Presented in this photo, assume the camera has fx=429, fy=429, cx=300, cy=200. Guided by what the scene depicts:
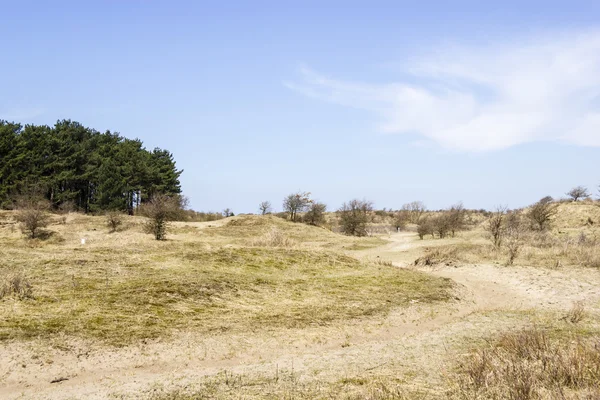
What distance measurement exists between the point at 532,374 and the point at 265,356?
4.69 m

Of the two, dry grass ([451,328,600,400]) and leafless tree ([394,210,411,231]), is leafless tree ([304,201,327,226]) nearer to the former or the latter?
leafless tree ([394,210,411,231])

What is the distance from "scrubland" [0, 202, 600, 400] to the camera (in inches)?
257

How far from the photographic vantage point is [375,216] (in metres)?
78.2

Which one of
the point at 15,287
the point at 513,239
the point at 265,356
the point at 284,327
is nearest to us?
the point at 265,356

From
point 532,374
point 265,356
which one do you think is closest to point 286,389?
point 265,356

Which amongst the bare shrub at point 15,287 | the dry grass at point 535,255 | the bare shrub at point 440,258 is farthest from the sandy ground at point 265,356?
the bare shrub at point 440,258

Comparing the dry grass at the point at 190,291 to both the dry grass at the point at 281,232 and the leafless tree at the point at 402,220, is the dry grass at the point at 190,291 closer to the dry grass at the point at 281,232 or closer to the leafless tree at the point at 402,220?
the dry grass at the point at 281,232

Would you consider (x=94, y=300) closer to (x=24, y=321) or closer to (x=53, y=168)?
(x=24, y=321)

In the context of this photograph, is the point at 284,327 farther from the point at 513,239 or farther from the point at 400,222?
the point at 400,222

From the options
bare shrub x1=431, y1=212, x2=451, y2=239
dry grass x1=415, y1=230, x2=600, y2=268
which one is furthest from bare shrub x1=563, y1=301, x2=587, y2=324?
bare shrub x1=431, y1=212, x2=451, y2=239

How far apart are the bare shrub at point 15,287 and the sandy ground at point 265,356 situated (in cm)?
299

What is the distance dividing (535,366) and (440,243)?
83.0 feet

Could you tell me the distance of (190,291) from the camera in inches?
474

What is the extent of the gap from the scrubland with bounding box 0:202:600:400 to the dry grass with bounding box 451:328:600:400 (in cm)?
3
